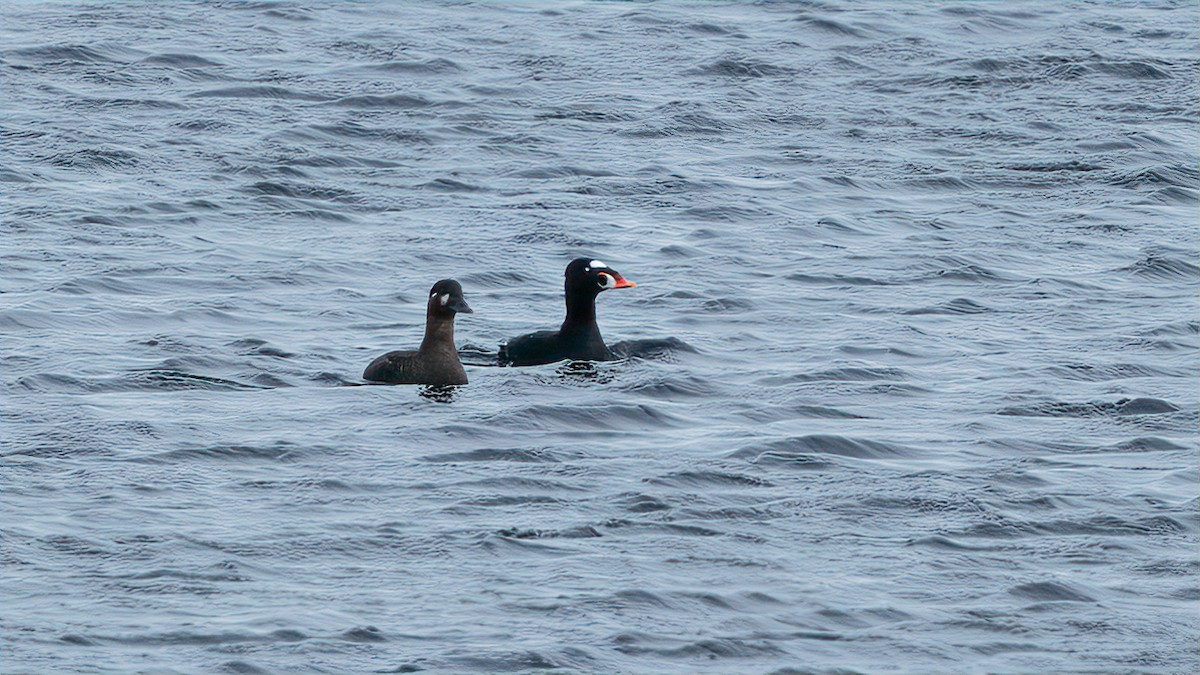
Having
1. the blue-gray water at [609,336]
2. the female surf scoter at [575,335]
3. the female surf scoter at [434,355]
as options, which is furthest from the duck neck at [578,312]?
the female surf scoter at [434,355]

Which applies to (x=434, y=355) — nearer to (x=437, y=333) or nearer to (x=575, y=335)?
(x=437, y=333)

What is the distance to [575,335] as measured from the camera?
1786 cm

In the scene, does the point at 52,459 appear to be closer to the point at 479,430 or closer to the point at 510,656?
the point at 479,430

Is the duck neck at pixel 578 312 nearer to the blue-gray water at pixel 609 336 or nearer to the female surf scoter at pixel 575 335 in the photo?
the female surf scoter at pixel 575 335

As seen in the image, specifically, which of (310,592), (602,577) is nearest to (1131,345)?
(602,577)

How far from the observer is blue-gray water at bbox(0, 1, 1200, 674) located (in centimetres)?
1180

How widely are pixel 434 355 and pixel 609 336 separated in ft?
8.55

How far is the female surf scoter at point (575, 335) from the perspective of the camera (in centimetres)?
1780

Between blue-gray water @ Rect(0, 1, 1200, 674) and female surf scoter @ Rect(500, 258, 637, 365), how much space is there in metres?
0.27

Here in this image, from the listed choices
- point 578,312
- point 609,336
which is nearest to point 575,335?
point 578,312

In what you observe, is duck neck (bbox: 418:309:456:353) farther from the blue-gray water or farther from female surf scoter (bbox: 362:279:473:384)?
the blue-gray water

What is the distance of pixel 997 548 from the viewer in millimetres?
12922

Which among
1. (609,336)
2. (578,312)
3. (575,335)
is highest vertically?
(578,312)

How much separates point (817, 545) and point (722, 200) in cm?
1149
